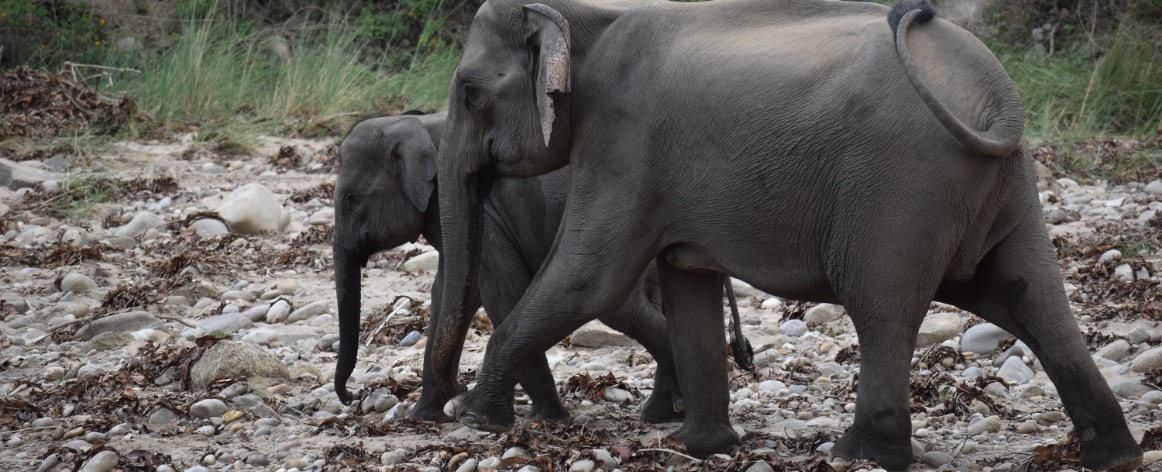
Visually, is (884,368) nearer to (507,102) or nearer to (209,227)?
(507,102)

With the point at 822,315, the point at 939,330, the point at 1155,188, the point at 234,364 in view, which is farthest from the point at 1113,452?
the point at 1155,188

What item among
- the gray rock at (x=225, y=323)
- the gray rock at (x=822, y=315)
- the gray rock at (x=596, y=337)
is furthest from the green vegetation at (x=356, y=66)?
the gray rock at (x=596, y=337)

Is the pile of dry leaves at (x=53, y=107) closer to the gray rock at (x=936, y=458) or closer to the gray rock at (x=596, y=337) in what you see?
the gray rock at (x=596, y=337)

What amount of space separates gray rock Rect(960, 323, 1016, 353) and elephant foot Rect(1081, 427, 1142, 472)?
7.17 ft

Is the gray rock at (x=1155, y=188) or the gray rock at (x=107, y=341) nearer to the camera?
the gray rock at (x=107, y=341)

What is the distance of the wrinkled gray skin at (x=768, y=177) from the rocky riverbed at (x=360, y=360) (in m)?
0.37

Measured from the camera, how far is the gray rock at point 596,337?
7141 mm

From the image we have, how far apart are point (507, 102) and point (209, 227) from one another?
5.64 metres

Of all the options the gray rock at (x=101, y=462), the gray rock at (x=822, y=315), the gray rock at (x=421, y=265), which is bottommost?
the gray rock at (x=421, y=265)

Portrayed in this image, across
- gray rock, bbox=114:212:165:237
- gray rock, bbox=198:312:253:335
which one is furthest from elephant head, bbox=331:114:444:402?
gray rock, bbox=114:212:165:237

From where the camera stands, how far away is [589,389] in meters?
6.12

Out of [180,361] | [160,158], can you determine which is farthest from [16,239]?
[180,361]

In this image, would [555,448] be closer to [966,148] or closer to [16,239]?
[966,148]

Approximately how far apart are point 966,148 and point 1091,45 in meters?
10.2
